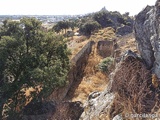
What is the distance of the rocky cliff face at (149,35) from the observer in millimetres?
11125

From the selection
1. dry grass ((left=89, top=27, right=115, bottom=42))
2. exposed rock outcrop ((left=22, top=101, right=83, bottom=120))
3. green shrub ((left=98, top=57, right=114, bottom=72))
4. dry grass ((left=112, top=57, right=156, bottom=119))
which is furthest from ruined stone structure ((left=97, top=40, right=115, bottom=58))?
dry grass ((left=112, top=57, right=156, bottom=119))

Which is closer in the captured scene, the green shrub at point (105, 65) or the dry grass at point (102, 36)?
the green shrub at point (105, 65)

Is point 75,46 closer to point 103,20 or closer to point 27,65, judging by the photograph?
point 27,65

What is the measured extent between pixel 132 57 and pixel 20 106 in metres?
8.28

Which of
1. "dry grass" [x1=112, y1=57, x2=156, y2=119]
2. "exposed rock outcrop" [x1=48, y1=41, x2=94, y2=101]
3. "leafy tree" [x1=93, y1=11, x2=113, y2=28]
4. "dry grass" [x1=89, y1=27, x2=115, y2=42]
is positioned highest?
"leafy tree" [x1=93, y1=11, x2=113, y2=28]

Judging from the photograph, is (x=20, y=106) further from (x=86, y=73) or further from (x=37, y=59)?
(x=86, y=73)

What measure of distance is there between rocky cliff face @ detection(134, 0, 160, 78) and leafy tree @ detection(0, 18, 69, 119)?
6.25m

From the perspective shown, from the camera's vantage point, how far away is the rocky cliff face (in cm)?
1112

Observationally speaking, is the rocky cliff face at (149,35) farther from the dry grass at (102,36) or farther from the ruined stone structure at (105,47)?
the dry grass at (102,36)

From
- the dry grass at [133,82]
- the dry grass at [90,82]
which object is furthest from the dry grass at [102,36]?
the dry grass at [133,82]

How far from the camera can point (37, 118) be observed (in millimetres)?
16641

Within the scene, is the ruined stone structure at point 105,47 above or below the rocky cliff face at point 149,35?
below

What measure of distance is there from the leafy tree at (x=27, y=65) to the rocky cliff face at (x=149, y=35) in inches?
246

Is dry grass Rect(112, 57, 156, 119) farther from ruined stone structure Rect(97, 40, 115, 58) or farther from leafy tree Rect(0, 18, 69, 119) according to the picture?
ruined stone structure Rect(97, 40, 115, 58)
